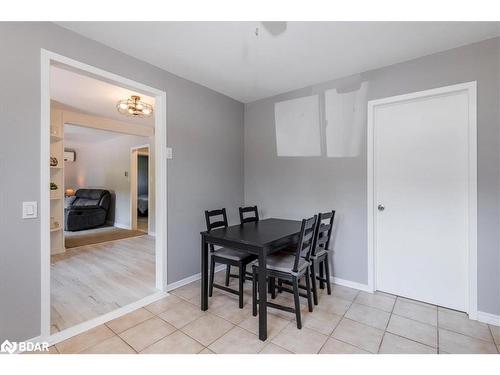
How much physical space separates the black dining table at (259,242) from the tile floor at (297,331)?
0.63 feet

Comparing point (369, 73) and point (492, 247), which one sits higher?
point (369, 73)

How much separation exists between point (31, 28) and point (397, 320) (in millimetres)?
3551

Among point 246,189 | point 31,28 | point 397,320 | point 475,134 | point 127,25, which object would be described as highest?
point 127,25

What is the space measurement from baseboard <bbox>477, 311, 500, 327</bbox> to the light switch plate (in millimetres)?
3544

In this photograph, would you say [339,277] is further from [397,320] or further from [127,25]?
[127,25]

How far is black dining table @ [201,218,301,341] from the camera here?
177cm

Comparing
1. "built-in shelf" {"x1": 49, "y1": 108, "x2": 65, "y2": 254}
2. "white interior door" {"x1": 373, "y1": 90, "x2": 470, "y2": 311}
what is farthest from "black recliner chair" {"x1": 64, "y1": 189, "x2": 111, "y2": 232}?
"white interior door" {"x1": 373, "y1": 90, "x2": 470, "y2": 311}

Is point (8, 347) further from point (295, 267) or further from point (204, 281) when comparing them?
point (295, 267)

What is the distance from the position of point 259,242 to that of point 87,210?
5.59m

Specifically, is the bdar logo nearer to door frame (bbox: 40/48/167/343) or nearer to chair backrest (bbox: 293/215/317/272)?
door frame (bbox: 40/48/167/343)

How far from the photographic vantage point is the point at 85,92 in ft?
10.7
